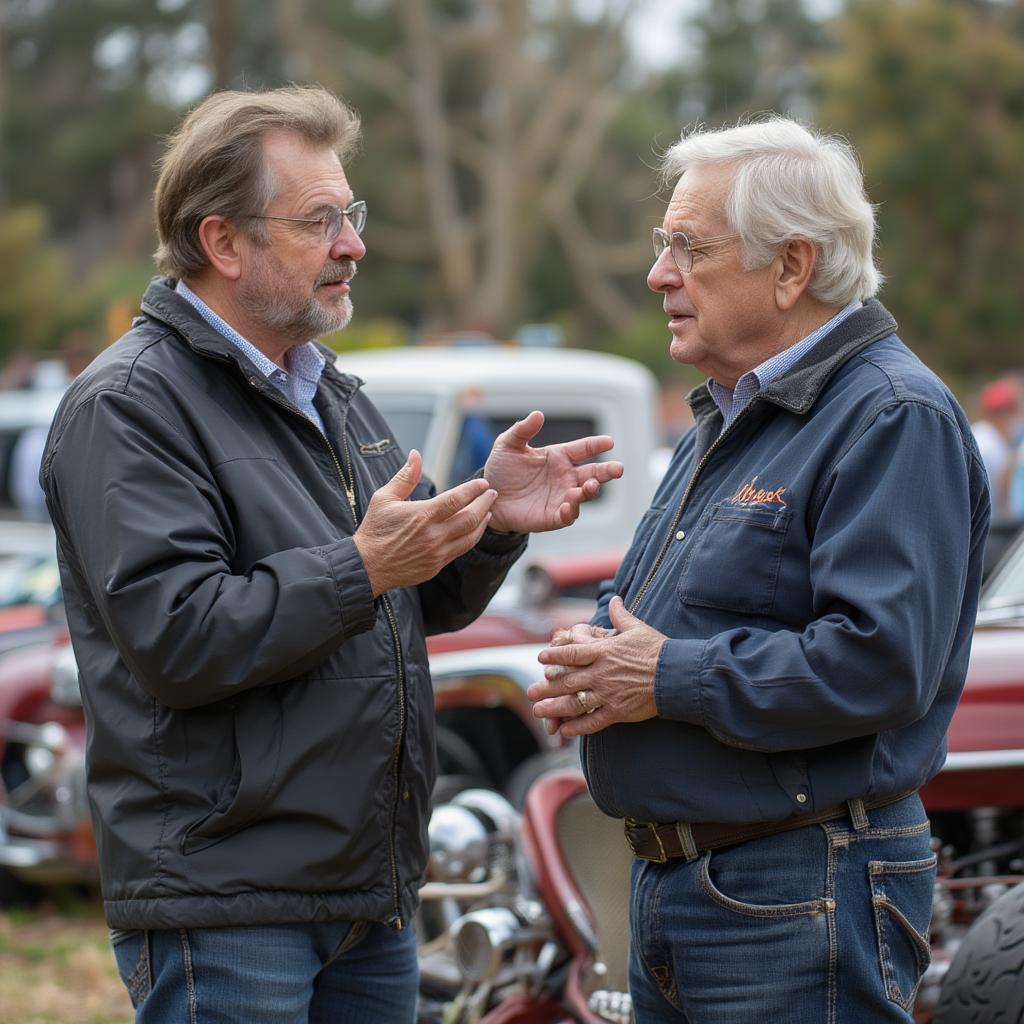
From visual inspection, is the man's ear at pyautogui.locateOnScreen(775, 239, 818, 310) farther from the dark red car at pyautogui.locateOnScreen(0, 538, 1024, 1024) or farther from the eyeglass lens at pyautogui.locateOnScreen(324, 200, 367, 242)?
the dark red car at pyautogui.locateOnScreen(0, 538, 1024, 1024)

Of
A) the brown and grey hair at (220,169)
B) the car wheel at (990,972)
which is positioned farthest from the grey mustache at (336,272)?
the car wheel at (990,972)

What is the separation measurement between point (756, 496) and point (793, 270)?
0.41m

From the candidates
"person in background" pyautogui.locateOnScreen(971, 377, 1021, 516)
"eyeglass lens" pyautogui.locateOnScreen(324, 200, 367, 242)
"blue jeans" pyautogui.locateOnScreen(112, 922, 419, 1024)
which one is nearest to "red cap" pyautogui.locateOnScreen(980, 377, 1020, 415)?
"person in background" pyautogui.locateOnScreen(971, 377, 1021, 516)

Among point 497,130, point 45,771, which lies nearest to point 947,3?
point 497,130

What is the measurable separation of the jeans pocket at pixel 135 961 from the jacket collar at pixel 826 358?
137 centimetres

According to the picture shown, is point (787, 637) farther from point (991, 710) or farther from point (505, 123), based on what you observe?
point (505, 123)

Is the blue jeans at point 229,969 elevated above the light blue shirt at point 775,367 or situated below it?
below

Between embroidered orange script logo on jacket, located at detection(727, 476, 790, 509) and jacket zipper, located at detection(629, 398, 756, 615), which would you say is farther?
jacket zipper, located at detection(629, 398, 756, 615)

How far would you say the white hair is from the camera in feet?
8.56

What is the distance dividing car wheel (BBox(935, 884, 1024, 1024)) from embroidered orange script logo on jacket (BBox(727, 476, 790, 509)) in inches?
45.6

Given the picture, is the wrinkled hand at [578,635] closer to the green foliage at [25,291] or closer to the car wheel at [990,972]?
the car wheel at [990,972]

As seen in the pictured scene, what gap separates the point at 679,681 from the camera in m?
2.44

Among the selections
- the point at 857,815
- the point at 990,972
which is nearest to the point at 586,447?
the point at 857,815

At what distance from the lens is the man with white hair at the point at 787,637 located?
2.38 metres
